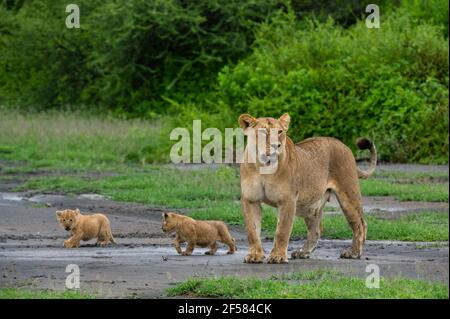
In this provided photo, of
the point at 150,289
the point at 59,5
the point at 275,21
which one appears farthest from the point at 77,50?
the point at 150,289

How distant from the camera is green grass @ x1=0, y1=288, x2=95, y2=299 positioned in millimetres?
9023

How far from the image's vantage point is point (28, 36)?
39406 mm

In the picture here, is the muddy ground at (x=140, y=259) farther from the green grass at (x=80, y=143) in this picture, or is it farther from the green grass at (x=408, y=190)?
the green grass at (x=80, y=143)

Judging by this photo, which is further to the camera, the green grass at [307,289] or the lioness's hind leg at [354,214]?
the lioness's hind leg at [354,214]

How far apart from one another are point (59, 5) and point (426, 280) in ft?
100

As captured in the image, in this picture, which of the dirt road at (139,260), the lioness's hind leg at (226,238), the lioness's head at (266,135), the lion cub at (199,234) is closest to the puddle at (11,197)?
the dirt road at (139,260)

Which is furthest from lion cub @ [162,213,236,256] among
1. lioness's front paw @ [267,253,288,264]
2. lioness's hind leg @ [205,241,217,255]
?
lioness's front paw @ [267,253,288,264]

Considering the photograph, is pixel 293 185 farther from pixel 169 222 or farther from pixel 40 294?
pixel 40 294

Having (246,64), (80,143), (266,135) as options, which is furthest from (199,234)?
(246,64)

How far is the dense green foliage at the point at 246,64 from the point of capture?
25595 mm

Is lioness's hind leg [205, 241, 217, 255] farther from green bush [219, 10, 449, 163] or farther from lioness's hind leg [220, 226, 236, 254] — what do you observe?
green bush [219, 10, 449, 163]

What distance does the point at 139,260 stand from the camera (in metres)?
11.9

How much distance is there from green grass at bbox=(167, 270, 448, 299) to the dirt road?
0.36m
